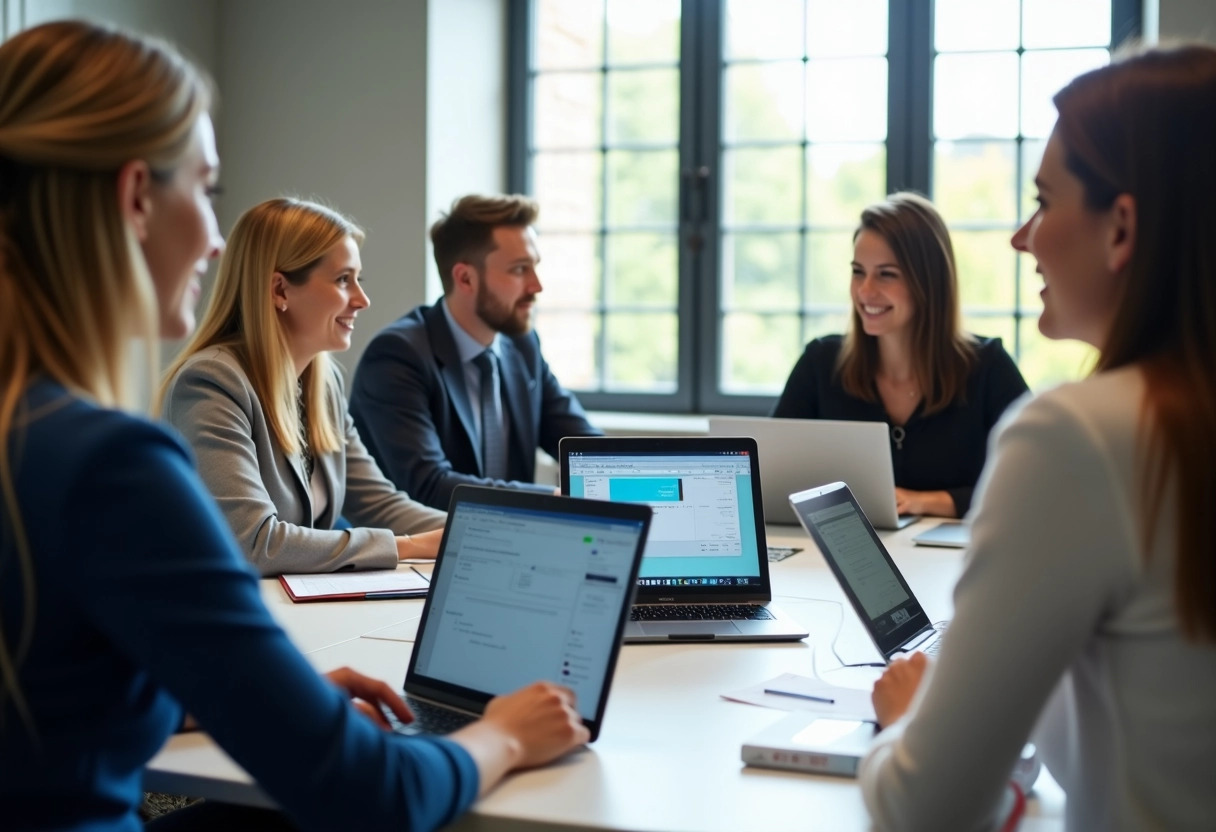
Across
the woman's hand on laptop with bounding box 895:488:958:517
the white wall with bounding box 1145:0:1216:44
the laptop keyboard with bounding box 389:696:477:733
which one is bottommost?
the woman's hand on laptop with bounding box 895:488:958:517

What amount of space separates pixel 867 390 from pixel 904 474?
0.26 metres

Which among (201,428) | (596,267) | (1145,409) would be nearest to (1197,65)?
(1145,409)

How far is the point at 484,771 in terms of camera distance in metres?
1.15

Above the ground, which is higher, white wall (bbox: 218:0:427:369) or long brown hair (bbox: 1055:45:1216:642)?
white wall (bbox: 218:0:427:369)

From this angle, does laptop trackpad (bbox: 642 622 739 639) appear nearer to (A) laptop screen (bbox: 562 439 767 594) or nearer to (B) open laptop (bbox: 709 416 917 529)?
(A) laptop screen (bbox: 562 439 767 594)

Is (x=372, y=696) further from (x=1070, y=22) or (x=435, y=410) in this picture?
(x=1070, y=22)

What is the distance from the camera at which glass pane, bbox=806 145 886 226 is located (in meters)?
4.25

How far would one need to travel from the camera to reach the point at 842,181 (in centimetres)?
429

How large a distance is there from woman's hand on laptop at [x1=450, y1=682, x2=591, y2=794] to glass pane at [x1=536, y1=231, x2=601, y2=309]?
3442 mm

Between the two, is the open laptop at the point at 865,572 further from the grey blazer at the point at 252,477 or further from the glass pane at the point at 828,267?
the glass pane at the point at 828,267

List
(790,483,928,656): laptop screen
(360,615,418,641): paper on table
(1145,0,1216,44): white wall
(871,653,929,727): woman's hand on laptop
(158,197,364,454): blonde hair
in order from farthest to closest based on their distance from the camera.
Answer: (1145,0,1216,44): white wall < (158,197,364,454): blonde hair < (360,615,418,641): paper on table < (790,483,928,656): laptop screen < (871,653,929,727): woman's hand on laptop

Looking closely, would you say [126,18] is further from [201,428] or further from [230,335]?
[201,428]

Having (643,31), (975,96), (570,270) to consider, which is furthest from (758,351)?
(643,31)

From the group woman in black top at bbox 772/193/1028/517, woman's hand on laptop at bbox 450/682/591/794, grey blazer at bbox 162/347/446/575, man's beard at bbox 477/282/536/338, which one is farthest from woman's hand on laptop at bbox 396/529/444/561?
woman in black top at bbox 772/193/1028/517
